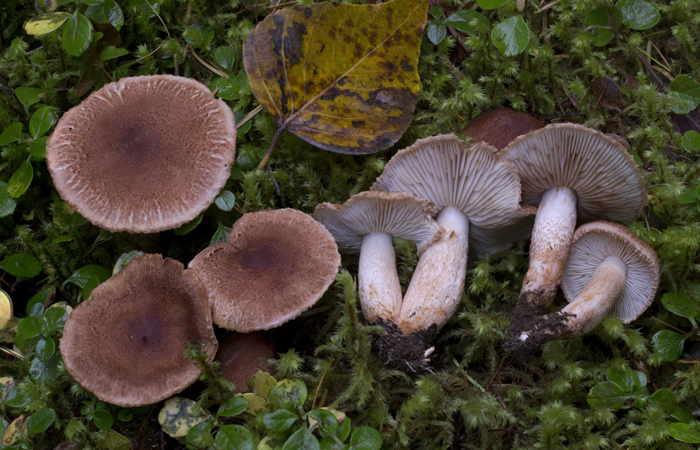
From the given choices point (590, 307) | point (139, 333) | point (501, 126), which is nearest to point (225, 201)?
point (139, 333)

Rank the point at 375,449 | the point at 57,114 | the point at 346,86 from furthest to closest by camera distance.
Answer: the point at 57,114
the point at 346,86
the point at 375,449

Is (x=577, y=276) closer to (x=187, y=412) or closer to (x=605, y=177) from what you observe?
(x=605, y=177)

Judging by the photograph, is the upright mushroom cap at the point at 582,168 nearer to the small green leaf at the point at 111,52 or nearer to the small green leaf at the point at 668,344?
the small green leaf at the point at 668,344

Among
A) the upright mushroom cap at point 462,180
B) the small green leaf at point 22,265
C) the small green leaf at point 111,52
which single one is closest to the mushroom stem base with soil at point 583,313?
the upright mushroom cap at point 462,180

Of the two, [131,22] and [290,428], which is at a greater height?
[131,22]

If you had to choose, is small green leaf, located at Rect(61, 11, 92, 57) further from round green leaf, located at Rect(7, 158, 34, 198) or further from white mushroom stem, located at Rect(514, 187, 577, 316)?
white mushroom stem, located at Rect(514, 187, 577, 316)

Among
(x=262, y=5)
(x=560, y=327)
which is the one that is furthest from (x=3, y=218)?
(x=560, y=327)

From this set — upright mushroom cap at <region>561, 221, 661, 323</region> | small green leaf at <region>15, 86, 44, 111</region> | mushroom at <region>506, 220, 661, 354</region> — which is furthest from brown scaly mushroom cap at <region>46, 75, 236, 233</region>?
upright mushroom cap at <region>561, 221, 661, 323</region>
